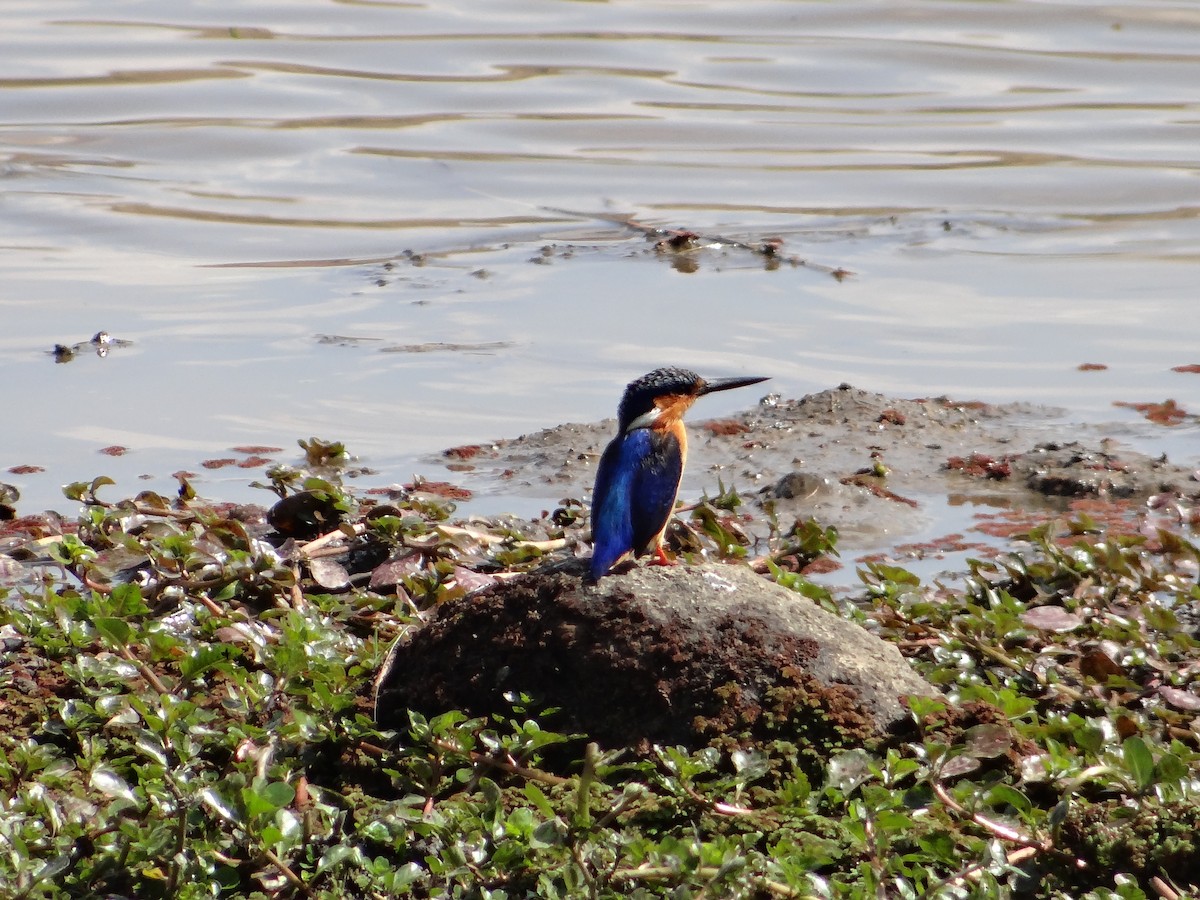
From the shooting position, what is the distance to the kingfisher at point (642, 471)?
3.49 m

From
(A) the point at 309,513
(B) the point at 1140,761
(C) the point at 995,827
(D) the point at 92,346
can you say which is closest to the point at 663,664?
(C) the point at 995,827

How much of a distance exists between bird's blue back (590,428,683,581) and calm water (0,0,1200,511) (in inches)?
85.5

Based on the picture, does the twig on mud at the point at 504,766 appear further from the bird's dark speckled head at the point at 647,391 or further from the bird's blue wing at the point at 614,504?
the bird's dark speckled head at the point at 647,391

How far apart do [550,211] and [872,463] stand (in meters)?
4.59

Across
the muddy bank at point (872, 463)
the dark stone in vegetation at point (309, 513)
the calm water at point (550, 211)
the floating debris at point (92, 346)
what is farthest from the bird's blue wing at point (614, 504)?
the floating debris at point (92, 346)

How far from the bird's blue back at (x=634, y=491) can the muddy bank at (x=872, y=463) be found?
1445mm

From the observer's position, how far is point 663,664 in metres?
3.20

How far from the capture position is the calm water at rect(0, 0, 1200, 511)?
6797 mm

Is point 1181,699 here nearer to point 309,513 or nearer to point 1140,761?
point 1140,761

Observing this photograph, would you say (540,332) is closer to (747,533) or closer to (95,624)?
(747,533)

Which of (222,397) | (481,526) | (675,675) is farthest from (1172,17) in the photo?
(675,675)

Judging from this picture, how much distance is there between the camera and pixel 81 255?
29.7ft

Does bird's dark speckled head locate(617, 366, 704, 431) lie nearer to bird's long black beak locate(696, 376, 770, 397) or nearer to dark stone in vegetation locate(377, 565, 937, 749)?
bird's long black beak locate(696, 376, 770, 397)

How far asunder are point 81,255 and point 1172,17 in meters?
11.1
